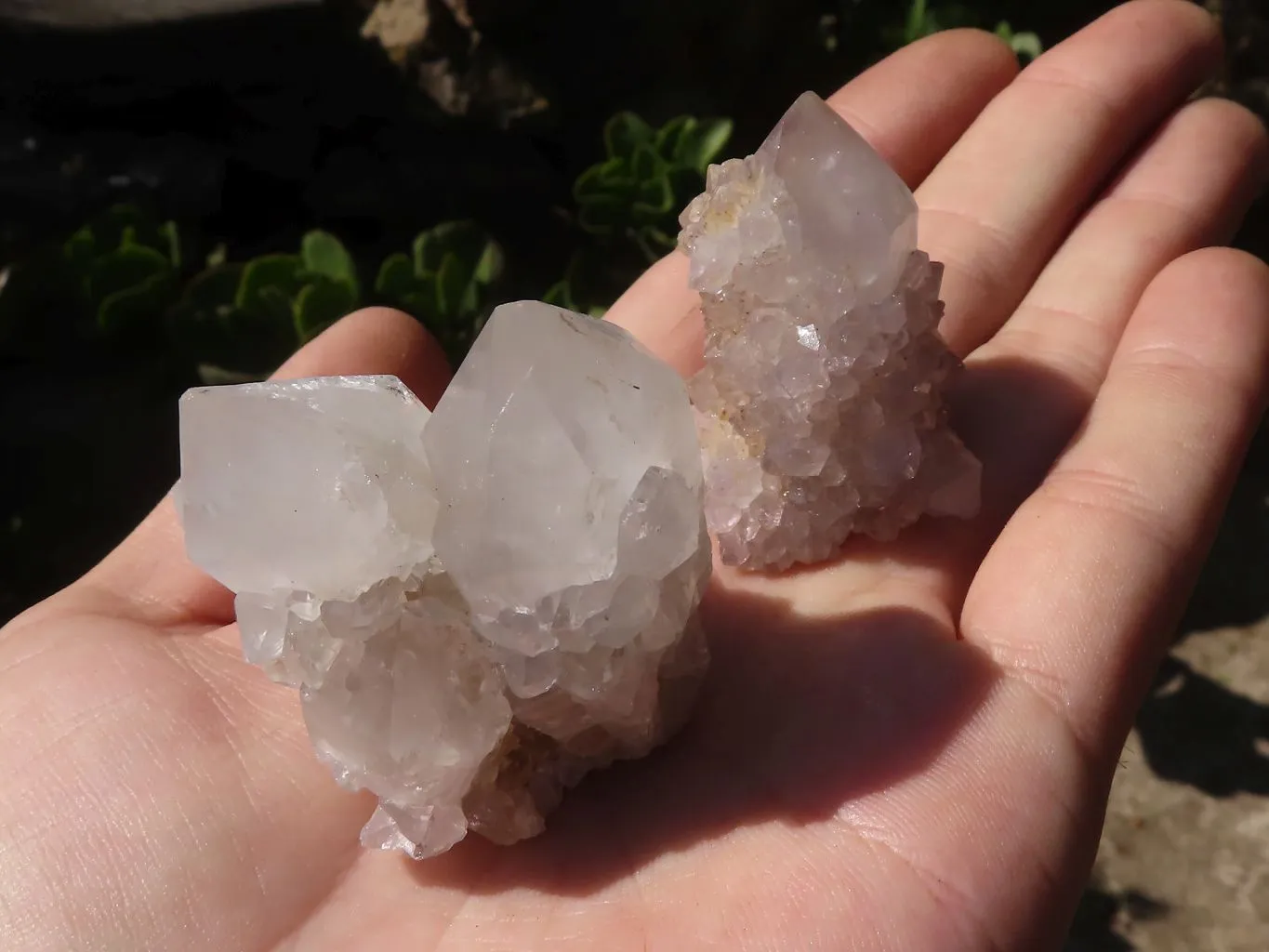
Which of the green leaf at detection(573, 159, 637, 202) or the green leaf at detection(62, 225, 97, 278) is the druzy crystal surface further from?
the green leaf at detection(62, 225, 97, 278)

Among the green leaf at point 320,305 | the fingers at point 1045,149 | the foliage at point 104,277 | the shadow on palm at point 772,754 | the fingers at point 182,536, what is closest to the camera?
the shadow on palm at point 772,754

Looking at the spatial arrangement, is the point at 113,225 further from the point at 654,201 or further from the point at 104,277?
the point at 654,201

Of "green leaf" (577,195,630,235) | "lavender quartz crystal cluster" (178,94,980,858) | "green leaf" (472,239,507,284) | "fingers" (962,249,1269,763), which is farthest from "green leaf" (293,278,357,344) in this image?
"fingers" (962,249,1269,763)

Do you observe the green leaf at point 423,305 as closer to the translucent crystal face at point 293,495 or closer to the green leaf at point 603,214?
the green leaf at point 603,214

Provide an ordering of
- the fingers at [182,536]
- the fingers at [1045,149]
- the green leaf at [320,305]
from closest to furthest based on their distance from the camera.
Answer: the fingers at [182,536], the fingers at [1045,149], the green leaf at [320,305]

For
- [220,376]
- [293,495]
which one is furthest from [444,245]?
[293,495]

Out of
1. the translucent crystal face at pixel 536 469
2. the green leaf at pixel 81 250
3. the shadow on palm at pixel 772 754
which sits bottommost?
the shadow on palm at pixel 772 754

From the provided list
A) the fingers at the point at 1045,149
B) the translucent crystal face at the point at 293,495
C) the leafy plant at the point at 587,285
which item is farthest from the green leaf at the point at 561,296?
the translucent crystal face at the point at 293,495
